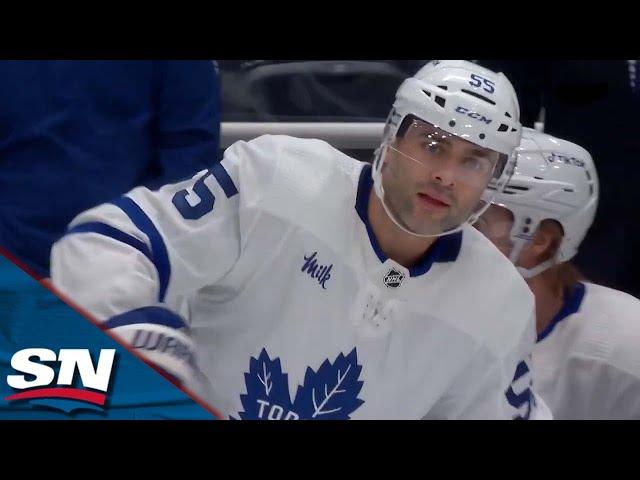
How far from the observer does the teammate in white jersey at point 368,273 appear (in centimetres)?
171

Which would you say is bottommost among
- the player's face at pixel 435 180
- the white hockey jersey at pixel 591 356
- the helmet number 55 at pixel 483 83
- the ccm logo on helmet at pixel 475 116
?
the white hockey jersey at pixel 591 356

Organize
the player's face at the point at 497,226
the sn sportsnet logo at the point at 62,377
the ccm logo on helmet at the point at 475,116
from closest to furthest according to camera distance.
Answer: the sn sportsnet logo at the point at 62,377 → the ccm logo on helmet at the point at 475,116 → the player's face at the point at 497,226

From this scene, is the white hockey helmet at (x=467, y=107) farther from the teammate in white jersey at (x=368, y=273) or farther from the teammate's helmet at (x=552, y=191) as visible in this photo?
the teammate's helmet at (x=552, y=191)

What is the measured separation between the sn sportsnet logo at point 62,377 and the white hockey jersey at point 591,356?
28.6 inches

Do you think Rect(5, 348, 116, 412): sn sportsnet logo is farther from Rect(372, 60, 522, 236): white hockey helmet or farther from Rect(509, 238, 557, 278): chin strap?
Rect(509, 238, 557, 278): chin strap

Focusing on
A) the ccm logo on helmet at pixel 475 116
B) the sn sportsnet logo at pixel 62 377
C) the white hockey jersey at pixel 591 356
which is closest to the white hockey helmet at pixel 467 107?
the ccm logo on helmet at pixel 475 116

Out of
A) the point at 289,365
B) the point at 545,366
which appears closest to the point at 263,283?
the point at 289,365

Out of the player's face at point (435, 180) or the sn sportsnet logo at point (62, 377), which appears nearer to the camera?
the sn sportsnet logo at point (62, 377)

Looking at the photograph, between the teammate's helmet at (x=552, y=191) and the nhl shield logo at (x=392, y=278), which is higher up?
the teammate's helmet at (x=552, y=191)

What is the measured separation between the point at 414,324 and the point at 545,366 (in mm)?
312

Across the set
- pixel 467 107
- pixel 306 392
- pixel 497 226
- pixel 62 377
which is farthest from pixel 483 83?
pixel 62 377

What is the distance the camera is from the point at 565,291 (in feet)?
6.46
